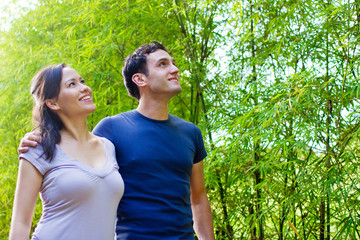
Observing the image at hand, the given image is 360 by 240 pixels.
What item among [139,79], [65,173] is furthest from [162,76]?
[65,173]

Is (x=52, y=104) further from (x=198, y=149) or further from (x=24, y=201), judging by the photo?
(x=198, y=149)

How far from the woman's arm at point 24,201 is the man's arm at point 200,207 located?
74 cm

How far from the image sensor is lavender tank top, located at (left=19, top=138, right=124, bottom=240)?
1246 millimetres

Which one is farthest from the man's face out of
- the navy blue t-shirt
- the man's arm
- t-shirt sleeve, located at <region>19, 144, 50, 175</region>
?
t-shirt sleeve, located at <region>19, 144, 50, 175</region>

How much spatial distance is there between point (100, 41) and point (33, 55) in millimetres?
1035

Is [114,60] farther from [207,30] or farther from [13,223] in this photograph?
[13,223]

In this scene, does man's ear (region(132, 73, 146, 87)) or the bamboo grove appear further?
the bamboo grove

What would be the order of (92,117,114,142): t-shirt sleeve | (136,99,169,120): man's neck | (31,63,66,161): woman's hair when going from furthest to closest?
(136,99,169,120): man's neck → (92,117,114,142): t-shirt sleeve → (31,63,66,161): woman's hair

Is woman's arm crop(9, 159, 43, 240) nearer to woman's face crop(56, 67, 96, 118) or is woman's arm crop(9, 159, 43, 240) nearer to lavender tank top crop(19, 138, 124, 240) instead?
lavender tank top crop(19, 138, 124, 240)

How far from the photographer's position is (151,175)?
1492mm

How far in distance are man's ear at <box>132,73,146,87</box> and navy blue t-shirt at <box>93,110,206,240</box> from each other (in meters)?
0.13

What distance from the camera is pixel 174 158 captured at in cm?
157

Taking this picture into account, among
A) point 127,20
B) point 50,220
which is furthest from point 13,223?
point 127,20

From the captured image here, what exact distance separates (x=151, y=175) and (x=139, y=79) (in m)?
0.43
